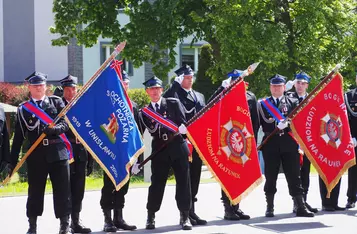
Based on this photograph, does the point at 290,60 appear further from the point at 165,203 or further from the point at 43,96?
the point at 43,96

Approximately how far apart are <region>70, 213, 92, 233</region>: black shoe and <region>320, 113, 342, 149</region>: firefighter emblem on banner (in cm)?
365

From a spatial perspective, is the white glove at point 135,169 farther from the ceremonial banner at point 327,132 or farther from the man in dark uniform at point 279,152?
the ceremonial banner at point 327,132

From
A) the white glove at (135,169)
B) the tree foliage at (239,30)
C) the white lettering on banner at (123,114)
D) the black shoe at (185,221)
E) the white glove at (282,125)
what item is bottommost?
the black shoe at (185,221)

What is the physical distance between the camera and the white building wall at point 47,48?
3606 centimetres

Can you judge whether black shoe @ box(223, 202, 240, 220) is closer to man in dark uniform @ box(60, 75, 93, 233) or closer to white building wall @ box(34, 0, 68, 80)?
man in dark uniform @ box(60, 75, 93, 233)

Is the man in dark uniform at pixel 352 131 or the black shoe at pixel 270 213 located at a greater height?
the man in dark uniform at pixel 352 131

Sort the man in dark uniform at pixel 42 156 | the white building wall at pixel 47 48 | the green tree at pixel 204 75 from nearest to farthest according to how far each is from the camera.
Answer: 1. the man in dark uniform at pixel 42 156
2. the green tree at pixel 204 75
3. the white building wall at pixel 47 48

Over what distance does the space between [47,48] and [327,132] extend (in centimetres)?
2609

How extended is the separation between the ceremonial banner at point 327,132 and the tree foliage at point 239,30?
11.1 metres

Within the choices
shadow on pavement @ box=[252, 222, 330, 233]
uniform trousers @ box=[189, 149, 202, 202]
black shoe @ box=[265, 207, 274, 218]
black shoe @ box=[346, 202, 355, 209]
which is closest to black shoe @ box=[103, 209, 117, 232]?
uniform trousers @ box=[189, 149, 202, 202]

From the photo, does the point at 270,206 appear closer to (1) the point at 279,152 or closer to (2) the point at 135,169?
(1) the point at 279,152

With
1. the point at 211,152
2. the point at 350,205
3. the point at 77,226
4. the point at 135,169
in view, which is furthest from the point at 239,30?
the point at 77,226

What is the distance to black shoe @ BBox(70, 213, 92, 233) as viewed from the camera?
34.2 ft

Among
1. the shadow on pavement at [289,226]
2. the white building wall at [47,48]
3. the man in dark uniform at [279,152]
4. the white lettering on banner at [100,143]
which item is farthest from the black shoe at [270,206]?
the white building wall at [47,48]
